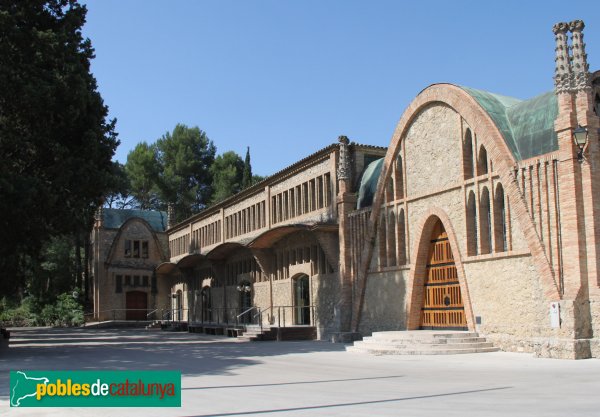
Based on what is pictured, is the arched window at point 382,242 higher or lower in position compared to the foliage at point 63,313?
higher

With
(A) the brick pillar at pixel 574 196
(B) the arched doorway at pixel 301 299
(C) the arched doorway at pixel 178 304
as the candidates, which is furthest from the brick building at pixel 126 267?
(A) the brick pillar at pixel 574 196

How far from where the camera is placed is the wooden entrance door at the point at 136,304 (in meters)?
52.5

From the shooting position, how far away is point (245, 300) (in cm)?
3800

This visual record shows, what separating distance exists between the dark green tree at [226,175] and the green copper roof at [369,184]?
1461 inches

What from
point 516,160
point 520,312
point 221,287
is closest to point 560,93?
point 516,160

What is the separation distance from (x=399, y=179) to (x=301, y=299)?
915 cm

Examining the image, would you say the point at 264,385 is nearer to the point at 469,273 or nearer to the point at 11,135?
the point at 469,273

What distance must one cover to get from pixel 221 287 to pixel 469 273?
75.9ft

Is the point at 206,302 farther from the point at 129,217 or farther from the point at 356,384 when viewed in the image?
the point at 356,384

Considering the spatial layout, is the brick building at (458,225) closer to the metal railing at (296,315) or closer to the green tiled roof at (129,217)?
the metal railing at (296,315)

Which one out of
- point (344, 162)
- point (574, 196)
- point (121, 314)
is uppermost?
point (344, 162)

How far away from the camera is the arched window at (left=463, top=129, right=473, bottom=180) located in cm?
2103

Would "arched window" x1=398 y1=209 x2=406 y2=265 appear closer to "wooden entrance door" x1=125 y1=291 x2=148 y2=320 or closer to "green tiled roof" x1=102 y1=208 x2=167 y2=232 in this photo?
"wooden entrance door" x1=125 y1=291 x2=148 y2=320

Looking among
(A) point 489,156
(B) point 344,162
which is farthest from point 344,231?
(A) point 489,156
